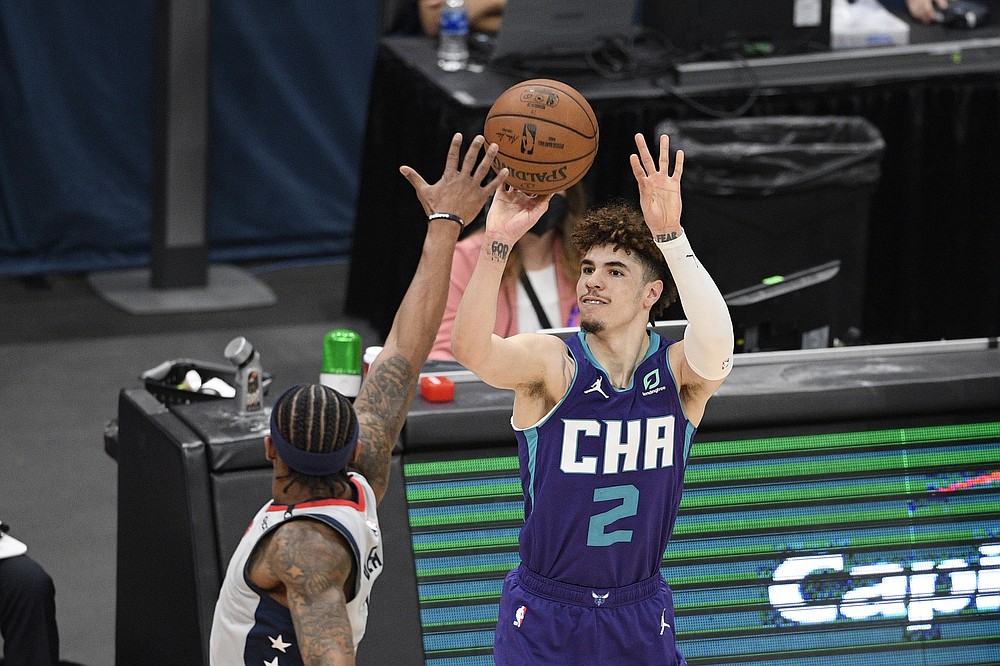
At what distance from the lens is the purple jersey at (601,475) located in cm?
336

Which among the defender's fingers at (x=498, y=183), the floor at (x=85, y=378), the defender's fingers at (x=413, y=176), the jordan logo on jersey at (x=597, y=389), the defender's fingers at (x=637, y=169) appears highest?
the defender's fingers at (x=637, y=169)

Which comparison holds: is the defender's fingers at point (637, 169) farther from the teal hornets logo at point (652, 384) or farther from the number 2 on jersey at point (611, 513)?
the number 2 on jersey at point (611, 513)

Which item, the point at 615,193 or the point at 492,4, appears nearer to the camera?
the point at 615,193

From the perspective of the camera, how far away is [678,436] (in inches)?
136

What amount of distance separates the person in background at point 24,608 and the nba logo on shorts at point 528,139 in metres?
1.80

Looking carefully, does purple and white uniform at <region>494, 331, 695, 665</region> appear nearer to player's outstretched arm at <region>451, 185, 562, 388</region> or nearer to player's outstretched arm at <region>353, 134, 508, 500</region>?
player's outstretched arm at <region>451, 185, 562, 388</region>

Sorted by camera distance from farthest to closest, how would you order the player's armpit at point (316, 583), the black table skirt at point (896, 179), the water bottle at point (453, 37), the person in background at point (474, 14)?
the person in background at point (474, 14)
the water bottle at point (453, 37)
the black table skirt at point (896, 179)
the player's armpit at point (316, 583)

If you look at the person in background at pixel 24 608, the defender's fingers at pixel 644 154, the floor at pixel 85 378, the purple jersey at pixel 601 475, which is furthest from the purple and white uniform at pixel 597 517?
the floor at pixel 85 378

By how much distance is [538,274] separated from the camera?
5.05 m

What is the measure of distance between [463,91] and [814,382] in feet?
10.6

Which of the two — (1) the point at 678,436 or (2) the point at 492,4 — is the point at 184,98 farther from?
(1) the point at 678,436

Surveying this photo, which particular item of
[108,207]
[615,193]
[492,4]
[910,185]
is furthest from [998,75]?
[108,207]

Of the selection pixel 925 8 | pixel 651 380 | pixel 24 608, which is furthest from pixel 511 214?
pixel 925 8

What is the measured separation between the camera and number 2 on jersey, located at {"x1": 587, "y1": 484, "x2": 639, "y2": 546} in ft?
11.0
